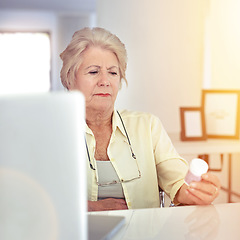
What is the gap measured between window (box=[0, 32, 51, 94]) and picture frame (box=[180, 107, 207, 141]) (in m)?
2.93

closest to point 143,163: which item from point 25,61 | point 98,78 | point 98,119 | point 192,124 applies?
point 98,119

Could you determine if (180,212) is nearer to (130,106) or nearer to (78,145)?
(78,145)

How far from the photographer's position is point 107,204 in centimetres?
126

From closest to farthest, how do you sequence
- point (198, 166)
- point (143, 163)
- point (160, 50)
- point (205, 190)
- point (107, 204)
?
point (198, 166) < point (205, 190) < point (107, 204) < point (143, 163) < point (160, 50)

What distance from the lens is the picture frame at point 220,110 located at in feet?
9.25

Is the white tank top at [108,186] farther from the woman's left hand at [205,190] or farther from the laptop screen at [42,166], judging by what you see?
the laptop screen at [42,166]

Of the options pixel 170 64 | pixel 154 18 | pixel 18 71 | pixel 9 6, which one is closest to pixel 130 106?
pixel 170 64

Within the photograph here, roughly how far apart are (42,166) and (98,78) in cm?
103

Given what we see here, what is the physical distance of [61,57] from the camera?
148 centimetres

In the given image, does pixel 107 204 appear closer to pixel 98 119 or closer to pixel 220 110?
pixel 98 119

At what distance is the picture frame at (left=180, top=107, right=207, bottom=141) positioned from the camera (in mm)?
2705

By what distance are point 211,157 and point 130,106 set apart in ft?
2.86

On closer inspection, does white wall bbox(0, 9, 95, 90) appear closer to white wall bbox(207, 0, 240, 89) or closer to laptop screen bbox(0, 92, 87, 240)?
white wall bbox(207, 0, 240, 89)

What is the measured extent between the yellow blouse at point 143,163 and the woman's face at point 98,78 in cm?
8
